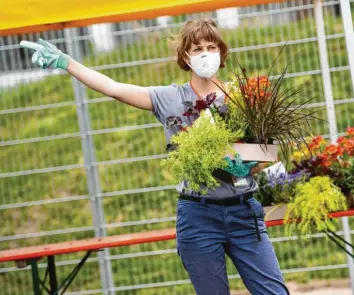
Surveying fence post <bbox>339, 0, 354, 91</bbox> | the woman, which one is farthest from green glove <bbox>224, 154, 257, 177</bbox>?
fence post <bbox>339, 0, 354, 91</bbox>

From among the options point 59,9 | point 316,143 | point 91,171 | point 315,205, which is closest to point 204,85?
point 59,9

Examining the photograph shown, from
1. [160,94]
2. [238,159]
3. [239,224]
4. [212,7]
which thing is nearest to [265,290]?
[239,224]

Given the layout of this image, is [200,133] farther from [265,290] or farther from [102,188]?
[102,188]

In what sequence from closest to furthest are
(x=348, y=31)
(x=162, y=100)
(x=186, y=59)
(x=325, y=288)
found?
1. (x=162, y=100)
2. (x=186, y=59)
3. (x=348, y=31)
4. (x=325, y=288)

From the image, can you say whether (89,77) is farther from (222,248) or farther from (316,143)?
(316,143)

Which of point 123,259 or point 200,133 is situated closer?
point 200,133

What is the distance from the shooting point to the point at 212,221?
11.9ft

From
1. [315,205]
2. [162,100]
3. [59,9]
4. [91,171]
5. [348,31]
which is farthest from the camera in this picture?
[91,171]

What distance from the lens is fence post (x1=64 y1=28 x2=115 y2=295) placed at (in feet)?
19.5

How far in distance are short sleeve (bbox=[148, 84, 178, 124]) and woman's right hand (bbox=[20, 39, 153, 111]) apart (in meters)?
0.03

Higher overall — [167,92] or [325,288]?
[167,92]

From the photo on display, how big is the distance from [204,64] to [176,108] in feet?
0.73

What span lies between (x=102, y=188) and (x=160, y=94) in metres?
2.80

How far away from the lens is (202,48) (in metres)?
3.90
